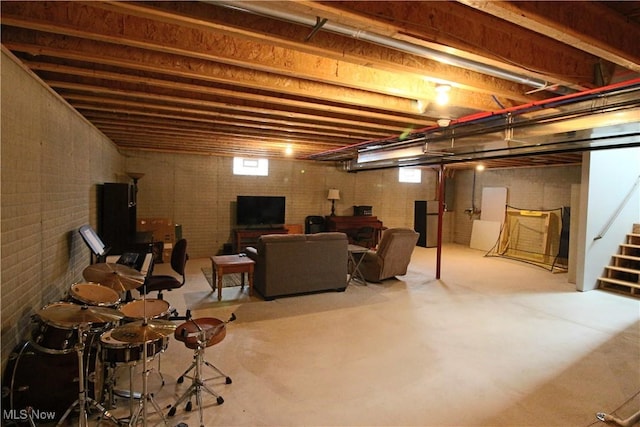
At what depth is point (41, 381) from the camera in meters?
1.97

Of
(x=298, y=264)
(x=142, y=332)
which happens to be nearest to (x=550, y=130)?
(x=298, y=264)

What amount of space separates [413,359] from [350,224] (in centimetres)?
575

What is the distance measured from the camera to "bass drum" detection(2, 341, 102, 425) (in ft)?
6.20

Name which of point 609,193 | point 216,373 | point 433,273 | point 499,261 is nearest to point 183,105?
point 216,373

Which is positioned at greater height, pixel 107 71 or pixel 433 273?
pixel 107 71

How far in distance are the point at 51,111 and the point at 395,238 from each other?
14.3ft

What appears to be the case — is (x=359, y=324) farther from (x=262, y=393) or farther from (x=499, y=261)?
(x=499, y=261)

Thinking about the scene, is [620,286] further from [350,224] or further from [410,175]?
[410,175]

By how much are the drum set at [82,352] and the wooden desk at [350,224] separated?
643cm

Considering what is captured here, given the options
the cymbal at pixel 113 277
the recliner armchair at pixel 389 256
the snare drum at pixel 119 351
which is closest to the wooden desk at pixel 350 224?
the recliner armchair at pixel 389 256

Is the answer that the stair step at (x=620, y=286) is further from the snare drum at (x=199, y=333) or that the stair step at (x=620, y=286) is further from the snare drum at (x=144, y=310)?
the snare drum at (x=144, y=310)

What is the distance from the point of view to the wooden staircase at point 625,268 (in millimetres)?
5242

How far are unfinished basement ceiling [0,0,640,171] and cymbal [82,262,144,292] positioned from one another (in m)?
1.48

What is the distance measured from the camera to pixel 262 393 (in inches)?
95.3
